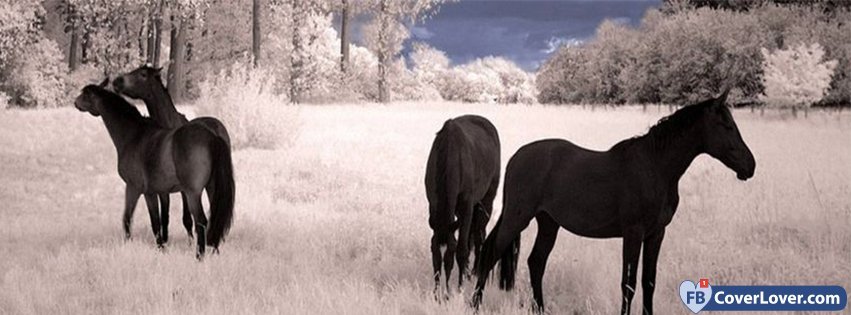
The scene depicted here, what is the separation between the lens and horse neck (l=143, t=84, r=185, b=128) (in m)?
8.39

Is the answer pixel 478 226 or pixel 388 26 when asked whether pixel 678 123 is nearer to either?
pixel 478 226

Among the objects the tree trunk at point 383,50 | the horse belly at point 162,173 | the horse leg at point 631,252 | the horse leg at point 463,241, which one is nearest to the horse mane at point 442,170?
the horse leg at point 463,241

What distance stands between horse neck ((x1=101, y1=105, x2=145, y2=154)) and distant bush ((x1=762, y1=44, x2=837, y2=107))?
2478cm

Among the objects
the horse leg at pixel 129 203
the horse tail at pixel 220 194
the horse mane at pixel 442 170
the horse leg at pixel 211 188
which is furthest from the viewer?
the horse leg at pixel 129 203

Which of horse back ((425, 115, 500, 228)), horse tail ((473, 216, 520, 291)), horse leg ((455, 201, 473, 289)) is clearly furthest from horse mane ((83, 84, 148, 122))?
horse tail ((473, 216, 520, 291))

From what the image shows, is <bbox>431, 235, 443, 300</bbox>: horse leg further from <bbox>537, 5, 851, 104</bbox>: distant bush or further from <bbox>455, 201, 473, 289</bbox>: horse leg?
<bbox>537, 5, 851, 104</bbox>: distant bush

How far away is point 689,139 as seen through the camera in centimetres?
460

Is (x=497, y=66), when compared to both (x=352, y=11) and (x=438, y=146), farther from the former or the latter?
(x=438, y=146)

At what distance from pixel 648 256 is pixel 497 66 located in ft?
274

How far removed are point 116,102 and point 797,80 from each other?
25353mm

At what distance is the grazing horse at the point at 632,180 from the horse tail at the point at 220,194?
3.30m

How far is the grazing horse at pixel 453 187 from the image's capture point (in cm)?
545

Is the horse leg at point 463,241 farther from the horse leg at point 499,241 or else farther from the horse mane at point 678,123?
the horse mane at point 678,123

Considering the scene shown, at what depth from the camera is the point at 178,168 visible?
716 centimetres
